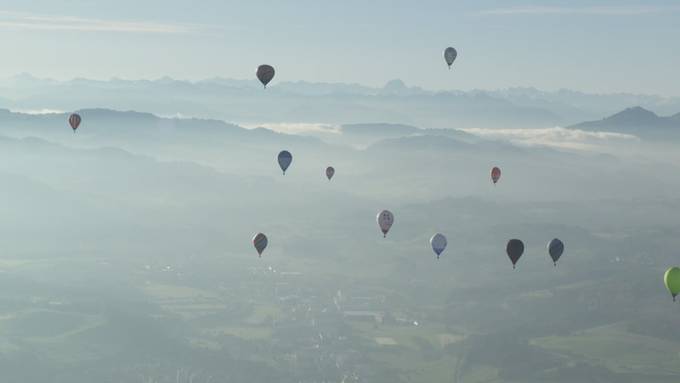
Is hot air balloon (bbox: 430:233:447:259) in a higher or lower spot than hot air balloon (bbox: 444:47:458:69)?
lower

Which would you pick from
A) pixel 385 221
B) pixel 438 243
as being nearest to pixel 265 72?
pixel 385 221

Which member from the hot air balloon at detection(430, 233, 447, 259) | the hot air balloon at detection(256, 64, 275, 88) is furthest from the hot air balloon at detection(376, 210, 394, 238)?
the hot air balloon at detection(256, 64, 275, 88)

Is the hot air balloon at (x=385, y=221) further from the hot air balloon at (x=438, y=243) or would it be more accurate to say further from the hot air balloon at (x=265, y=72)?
the hot air balloon at (x=265, y=72)

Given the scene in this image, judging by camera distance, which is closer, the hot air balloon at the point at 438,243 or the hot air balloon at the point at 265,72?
the hot air balloon at the point at 265,72

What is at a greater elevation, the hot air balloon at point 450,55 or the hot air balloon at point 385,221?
the hot air balloon at point 450,55

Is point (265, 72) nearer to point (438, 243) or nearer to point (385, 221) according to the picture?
point (385, 221)

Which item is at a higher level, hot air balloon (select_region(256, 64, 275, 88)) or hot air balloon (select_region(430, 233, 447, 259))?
hot air balloon (select_region(256, 64, 275, 88))

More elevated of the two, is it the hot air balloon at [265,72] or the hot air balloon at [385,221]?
the hot air balloon at [265,72]

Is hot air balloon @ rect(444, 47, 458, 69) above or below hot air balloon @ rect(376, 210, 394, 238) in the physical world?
above

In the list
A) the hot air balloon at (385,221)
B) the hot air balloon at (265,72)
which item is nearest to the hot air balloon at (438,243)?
the hot air balloon at (385,221)

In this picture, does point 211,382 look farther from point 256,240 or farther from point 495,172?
point 495,172

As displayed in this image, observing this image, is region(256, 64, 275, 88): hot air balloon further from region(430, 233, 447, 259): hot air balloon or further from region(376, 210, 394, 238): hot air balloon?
region(430, 233, 447, 259): hot air balloon

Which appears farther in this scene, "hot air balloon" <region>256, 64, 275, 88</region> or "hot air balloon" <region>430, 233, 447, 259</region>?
"hot air balloon" <region>430, 233, 447, 259</region>
